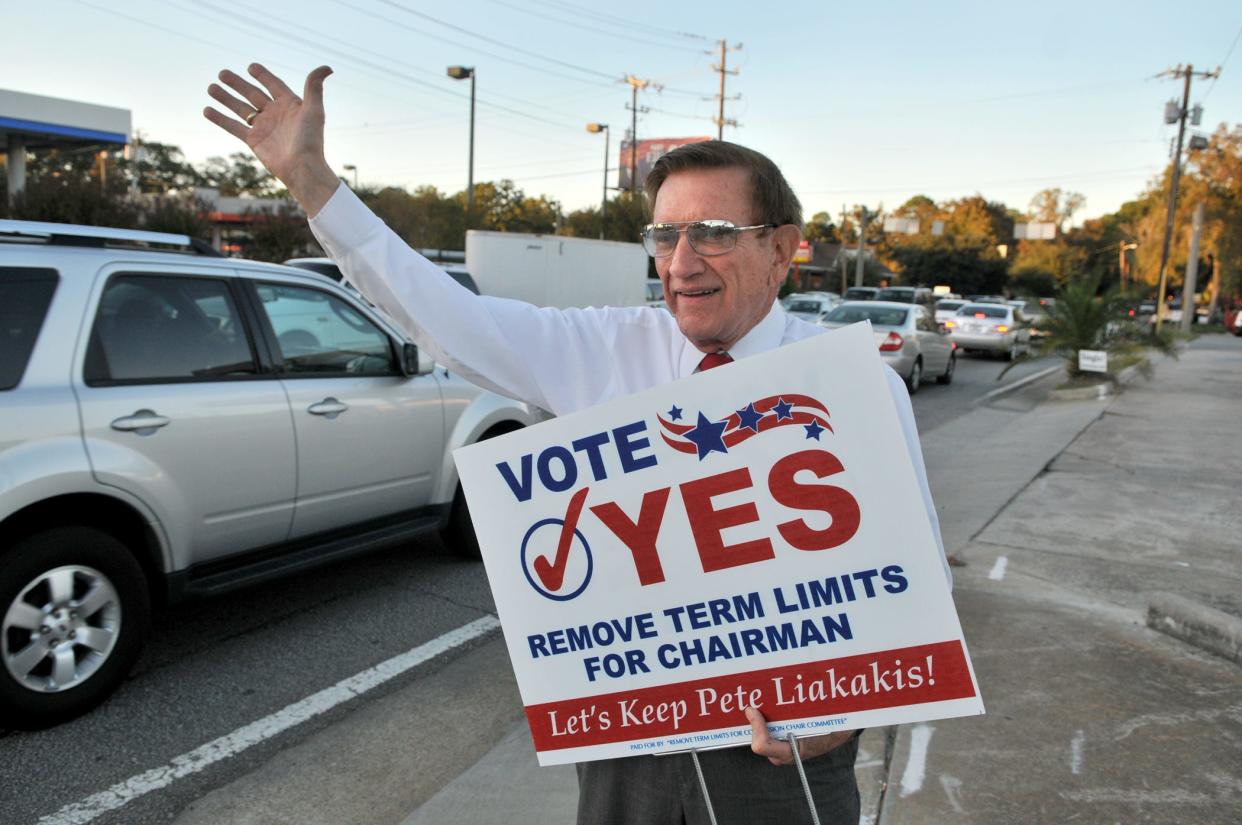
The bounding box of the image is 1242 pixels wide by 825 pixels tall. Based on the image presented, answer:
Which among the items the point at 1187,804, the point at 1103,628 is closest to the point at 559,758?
the point at 1187,804

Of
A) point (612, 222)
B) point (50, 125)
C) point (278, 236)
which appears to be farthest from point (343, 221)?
point (612, 222)

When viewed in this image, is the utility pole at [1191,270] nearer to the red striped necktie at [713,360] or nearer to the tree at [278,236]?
the tree at [278,236]

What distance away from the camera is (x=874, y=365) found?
1.48 metres

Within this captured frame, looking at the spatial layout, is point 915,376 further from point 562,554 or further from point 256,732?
point 562,554

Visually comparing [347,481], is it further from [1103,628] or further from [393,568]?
[1103,628]

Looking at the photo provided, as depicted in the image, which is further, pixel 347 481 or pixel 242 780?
pixel 347 481

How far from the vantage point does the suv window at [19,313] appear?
352cm

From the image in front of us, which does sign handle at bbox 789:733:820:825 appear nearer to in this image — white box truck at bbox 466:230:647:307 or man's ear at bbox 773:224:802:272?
man's ear at bbox 773:224:802:272

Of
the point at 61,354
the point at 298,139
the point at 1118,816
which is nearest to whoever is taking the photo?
the point at 298,139

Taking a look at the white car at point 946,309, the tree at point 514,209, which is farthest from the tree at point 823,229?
the white car at point 946,309

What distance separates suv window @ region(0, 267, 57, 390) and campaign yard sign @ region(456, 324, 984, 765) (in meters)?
2.74

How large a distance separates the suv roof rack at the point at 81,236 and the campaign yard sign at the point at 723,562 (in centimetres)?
312

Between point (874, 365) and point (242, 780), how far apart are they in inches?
113

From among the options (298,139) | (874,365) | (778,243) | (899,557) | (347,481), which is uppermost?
(298,139)
